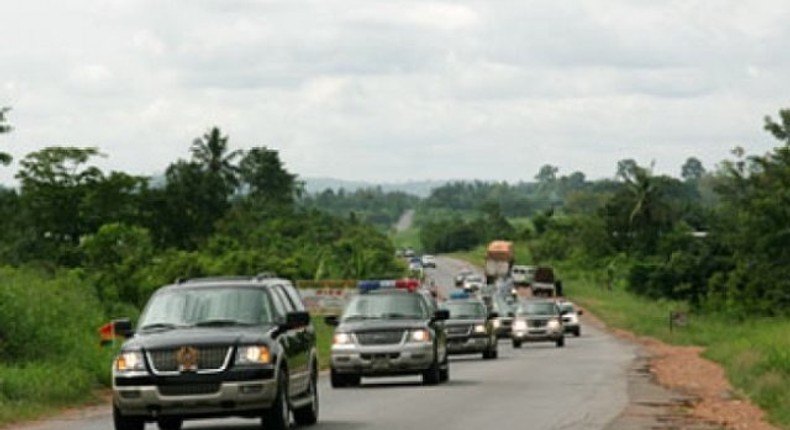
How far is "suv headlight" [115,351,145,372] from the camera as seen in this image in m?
18.1

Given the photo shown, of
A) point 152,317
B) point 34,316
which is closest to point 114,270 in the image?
point 34,316

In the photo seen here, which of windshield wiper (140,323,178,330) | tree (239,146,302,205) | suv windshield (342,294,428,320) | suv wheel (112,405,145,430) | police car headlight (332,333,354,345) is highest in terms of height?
tree (239,146,302,205)

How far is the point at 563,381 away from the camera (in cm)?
3206

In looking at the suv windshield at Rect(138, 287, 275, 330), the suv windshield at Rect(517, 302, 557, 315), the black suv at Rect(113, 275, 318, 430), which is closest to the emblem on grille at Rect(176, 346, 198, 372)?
the black suv at Rect(113, 275, 318, 430)

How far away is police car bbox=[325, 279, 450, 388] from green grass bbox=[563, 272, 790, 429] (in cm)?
536

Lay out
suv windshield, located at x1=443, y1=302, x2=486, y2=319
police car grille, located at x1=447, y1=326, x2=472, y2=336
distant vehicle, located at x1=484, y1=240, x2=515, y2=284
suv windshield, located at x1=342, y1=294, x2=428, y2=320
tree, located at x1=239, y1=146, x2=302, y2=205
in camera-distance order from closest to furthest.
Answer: suv windshield, located at x1=342, y1=294, x2=428, y2=320, police car grille, located at x1=447, y1=326, x2=472, y2=336, suv windshield, located at x1=443, y1=302, x2=486, y2=319, distant vehicle, located at x1=484, y1=240, x2=515, y2=284, tree, located at x1=239, y1=146, x2=302, y2=205

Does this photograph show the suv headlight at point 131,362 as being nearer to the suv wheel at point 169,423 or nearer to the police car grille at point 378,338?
the suv wheel at point 169,423

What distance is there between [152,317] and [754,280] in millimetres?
63138

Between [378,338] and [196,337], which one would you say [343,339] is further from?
[196,337]

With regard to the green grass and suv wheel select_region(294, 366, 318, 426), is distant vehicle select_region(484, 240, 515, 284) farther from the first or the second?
suv wheel select_region(294, 366, 318, 426)

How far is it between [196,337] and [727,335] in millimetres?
46326

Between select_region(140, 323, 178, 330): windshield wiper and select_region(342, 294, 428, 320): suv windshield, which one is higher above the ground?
select_region(140, 323, 178, 330): windshield wiper

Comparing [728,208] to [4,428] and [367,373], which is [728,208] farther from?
[4,428]

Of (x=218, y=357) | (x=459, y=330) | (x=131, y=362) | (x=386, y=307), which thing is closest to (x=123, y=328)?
(x=131, y=362)
